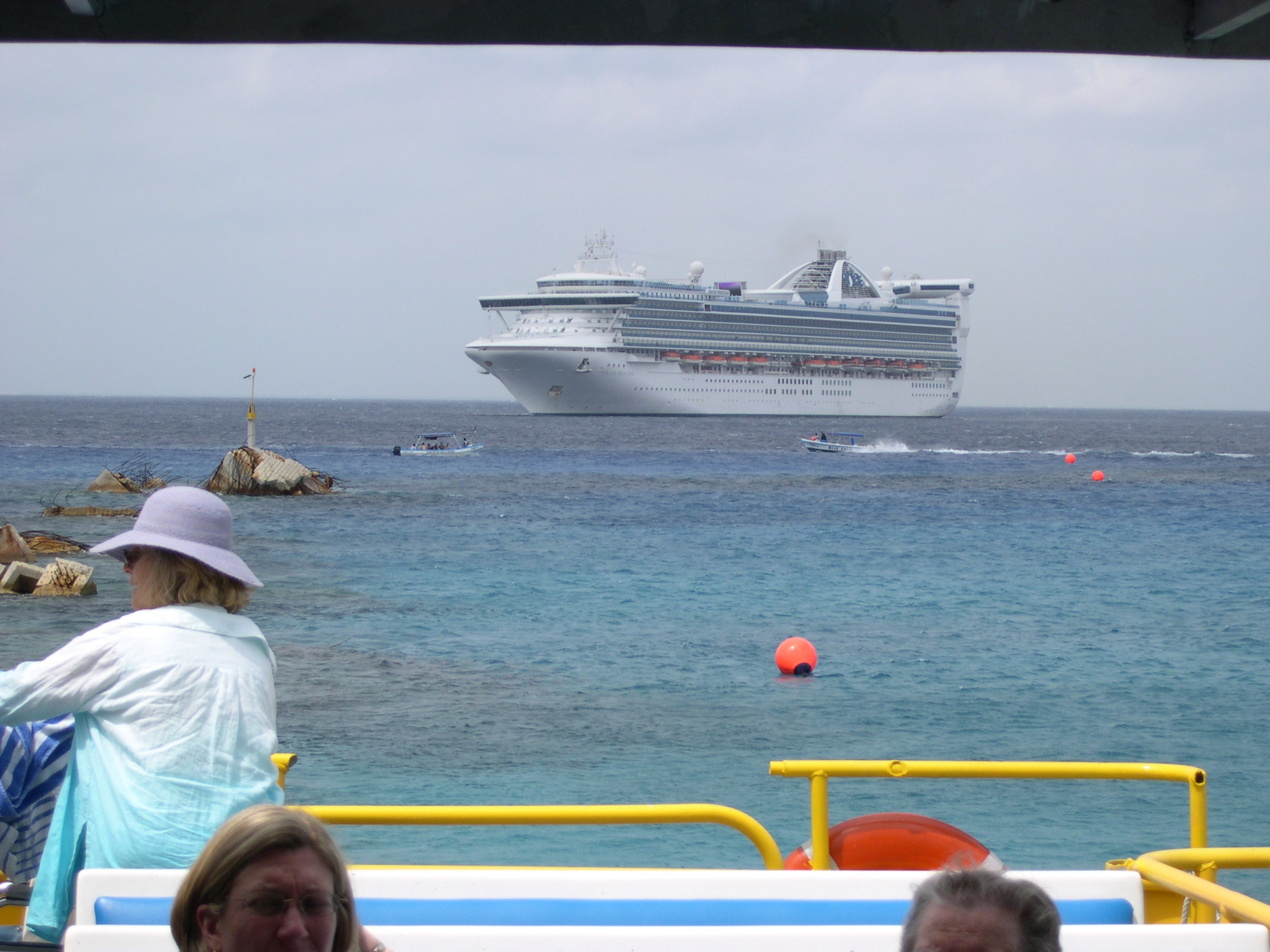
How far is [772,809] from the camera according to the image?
7.84 m

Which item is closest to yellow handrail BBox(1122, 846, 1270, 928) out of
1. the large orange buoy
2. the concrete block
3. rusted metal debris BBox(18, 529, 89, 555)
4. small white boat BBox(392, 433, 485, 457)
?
the large orange buoy

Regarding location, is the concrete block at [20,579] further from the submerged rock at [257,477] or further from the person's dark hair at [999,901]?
the person's dark hair at [999,901]

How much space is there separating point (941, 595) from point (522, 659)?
7.01m

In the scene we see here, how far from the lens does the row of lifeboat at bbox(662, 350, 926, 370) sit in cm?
6519

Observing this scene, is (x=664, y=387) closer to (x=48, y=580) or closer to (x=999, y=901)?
(x=48, y=580)

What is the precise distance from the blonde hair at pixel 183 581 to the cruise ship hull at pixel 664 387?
2414 inches

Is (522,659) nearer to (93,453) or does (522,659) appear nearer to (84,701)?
(84,701)

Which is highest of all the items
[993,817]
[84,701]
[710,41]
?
[710,41]

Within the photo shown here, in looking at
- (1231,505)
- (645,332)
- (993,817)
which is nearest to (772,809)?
(993,817)

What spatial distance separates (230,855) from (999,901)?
2.58 feet

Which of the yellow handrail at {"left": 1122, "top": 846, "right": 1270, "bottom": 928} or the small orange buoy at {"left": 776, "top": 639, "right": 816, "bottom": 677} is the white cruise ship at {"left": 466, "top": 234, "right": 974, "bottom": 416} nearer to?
the small orange buoy at {"left": 776, "top": 639, "right": 816, "bottom": 677}

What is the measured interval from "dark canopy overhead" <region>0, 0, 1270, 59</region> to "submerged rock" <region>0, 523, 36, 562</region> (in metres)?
16.9

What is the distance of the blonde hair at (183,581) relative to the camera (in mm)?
2072

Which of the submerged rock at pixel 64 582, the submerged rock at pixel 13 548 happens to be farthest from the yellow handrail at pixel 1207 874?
the submerged rock at pixel 13 548
